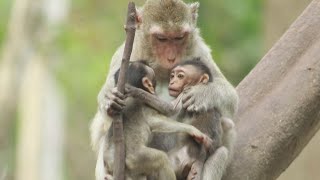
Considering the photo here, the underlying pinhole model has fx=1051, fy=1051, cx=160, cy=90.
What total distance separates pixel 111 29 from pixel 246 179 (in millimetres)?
12424

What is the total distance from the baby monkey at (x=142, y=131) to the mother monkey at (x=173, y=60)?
0.64 feet

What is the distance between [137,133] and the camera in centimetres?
564

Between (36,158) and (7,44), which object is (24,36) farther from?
(36,158)

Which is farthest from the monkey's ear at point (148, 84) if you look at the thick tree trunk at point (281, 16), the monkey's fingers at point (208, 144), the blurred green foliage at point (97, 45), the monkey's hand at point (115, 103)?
the blurred green foliage at point (97, 45)

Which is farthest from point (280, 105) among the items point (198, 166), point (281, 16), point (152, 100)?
point (281, 16)

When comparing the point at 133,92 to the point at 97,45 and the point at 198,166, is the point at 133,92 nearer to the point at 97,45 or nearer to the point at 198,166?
the point at 198,166

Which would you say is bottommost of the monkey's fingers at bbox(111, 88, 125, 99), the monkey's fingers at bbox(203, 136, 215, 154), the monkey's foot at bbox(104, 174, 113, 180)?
the monkey's foot at bbox(104, 174, 113, 180)

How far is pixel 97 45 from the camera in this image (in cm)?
1861

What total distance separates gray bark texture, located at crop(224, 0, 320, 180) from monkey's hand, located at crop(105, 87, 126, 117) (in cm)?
111

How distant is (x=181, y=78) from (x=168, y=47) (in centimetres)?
28

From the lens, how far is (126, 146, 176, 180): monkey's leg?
5609 millimetres

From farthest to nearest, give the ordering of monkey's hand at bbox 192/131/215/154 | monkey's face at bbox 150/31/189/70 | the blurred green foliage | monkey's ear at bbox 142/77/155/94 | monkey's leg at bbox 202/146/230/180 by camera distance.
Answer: the blurred green foliage → monkey's face at bbox 150/31/189/70 → monkey's leg at bbox 202/146/230/180 → monkey's hand at bbox 192/131/215/154 → monkey's ear at bbox 142/77/155/94

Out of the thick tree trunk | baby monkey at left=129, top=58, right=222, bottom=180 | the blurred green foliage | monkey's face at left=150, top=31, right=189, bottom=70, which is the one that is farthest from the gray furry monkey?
the blurred green foliage

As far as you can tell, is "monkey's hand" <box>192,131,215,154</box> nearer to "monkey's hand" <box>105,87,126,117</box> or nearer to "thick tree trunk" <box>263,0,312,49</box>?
"monkey's hand" <box>105,87,126,117</box>
